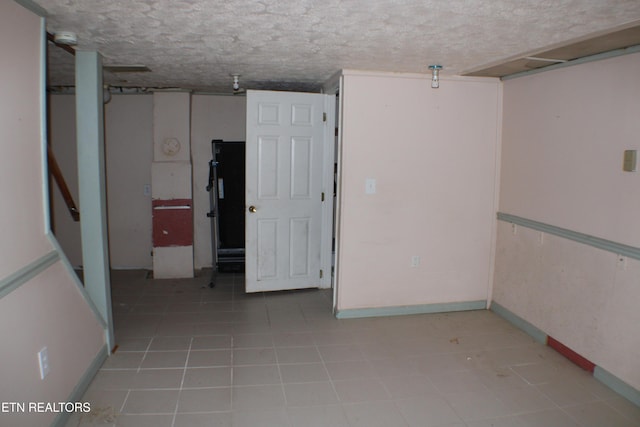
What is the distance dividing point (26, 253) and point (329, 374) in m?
1.98

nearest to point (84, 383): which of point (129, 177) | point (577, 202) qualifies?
point (129, 177)

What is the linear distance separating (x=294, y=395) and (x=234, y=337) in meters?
1.03

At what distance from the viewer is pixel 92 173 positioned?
3.20 metres

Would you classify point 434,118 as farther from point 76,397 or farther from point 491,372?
point 76,397

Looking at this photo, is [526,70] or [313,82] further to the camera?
[313,82]

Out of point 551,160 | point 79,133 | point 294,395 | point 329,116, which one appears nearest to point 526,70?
point 551,160

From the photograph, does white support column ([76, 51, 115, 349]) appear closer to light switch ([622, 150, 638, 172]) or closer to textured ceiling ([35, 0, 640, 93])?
textured ceiling ([35, 0, 640, 93])

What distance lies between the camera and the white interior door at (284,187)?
4559 mm

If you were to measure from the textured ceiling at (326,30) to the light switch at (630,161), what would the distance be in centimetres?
84

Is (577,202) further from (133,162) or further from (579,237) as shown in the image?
(133,162)

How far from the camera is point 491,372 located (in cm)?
321

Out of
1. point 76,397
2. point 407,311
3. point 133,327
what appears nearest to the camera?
point 76,397

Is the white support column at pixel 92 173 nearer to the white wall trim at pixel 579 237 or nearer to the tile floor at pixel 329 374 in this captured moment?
the tile floor at pixel 329 374

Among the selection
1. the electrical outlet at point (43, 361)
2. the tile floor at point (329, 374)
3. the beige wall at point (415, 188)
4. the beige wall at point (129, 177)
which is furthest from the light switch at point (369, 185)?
the beige wall at point (129, 177)
